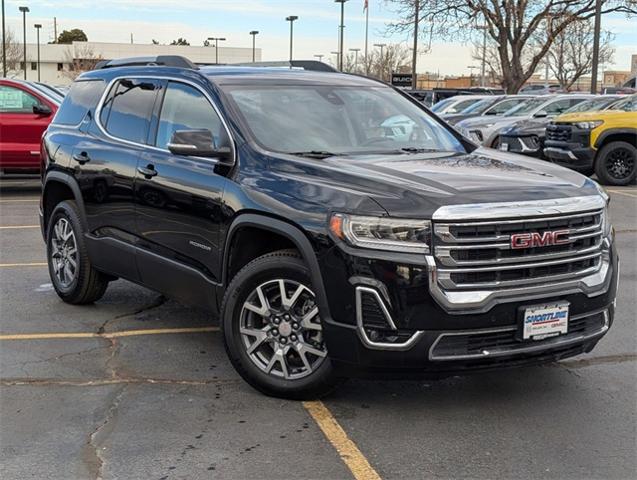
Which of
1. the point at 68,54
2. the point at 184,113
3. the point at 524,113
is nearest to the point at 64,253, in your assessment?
the point at 184,113

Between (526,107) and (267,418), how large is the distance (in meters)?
17.6

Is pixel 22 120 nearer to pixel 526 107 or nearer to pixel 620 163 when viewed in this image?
pixel 620 163

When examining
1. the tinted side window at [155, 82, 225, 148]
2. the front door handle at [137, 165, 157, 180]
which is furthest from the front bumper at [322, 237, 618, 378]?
the front door handle at [137, 165, 157, 180]

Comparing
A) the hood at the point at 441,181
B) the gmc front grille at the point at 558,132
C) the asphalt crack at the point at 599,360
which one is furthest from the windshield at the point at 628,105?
the hood at the point at 441,181

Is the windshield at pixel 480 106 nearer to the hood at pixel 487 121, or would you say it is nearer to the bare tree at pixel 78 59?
the hood at pixel 487 121

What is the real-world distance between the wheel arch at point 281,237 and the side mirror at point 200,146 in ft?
1.43

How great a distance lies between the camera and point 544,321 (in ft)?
13.3

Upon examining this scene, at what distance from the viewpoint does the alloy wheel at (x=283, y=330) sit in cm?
429

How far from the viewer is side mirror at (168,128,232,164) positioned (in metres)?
4.76

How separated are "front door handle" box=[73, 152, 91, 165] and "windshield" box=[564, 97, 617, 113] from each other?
1246cm

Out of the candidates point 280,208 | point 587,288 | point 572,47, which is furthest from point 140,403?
point 572,47

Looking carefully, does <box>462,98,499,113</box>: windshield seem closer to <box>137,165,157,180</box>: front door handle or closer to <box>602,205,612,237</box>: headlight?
<box>137,165,157,180</box>: front door handle

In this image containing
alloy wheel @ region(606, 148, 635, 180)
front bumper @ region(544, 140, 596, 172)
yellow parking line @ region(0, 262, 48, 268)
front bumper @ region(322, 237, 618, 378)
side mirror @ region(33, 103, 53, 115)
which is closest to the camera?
front bumper @ region(322, 237, 618, 378)

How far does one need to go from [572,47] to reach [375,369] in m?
63.1
